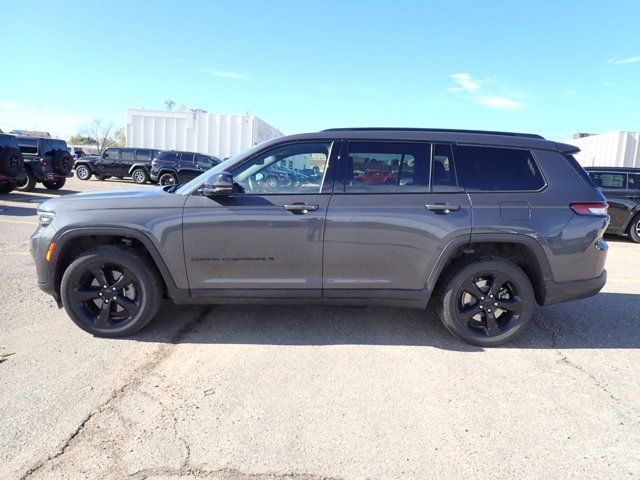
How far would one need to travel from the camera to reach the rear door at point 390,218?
372cm

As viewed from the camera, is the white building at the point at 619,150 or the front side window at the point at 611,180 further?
the white building at the point at 619,150

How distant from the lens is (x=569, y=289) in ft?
12.8

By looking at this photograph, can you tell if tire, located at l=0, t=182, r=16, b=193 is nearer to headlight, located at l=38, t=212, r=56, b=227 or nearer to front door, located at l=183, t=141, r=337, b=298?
headlight, located at l=38, t=212, r=56, b=227

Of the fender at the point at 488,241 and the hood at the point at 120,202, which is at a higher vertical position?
the hood at the point at 120,202

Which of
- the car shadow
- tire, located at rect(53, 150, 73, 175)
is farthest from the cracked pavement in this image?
tire, located at rect(53, 150, 73, 175)

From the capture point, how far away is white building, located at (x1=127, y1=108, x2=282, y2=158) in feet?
107

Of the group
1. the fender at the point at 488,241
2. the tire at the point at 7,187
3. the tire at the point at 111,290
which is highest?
the fender at the point at 488,241

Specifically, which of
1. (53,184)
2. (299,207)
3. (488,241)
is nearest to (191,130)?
(53,184)

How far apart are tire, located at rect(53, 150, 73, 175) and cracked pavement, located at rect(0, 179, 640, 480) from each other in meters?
12.6

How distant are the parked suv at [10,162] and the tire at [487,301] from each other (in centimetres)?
1320

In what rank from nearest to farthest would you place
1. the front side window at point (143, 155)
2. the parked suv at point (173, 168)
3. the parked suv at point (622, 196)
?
the parked suv at point (622, 196), the parked suv at point (173, 168), the front side window at point (143, 155)

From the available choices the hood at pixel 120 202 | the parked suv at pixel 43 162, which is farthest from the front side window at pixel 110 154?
the hood at pixel 120 202

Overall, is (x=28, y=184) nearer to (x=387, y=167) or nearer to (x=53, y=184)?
(x=53, y=184)

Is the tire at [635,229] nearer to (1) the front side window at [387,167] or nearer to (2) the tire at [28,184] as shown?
(1) the front side window at [387,167]
